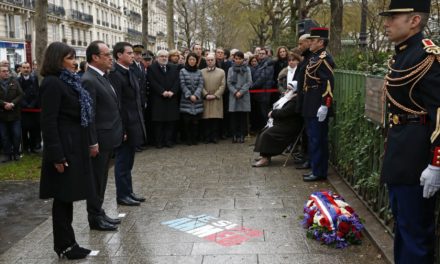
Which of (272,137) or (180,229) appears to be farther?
(272,137)

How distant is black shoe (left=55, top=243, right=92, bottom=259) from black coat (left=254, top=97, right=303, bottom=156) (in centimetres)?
465

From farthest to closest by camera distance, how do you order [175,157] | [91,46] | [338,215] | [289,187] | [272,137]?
1. [175,157]
2. [272,137]
3. [289,187]
4. [91,46]
5. [338,215]

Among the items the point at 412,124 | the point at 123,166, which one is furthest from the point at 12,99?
the point at 412,124

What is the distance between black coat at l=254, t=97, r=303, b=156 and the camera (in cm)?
902

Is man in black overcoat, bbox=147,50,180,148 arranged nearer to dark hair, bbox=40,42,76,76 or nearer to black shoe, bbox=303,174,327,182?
black shoe, bbox=303,174,327,182

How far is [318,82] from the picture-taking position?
761cm

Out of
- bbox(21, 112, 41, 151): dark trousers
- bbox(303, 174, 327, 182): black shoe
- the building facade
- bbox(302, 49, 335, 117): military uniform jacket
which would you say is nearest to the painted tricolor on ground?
bbox(303, 174, 327, 182): black shoe

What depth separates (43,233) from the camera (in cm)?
588

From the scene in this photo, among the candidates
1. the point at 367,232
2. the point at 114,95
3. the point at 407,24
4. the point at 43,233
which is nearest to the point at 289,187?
the point at 367,232

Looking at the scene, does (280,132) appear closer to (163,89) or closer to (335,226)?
(163,89)

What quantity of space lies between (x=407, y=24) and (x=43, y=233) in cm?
446

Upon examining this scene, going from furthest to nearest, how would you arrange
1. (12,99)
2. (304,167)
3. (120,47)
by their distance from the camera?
(12,99), (304,167), (120,47)

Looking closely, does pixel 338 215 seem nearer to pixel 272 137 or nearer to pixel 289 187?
pixel 289 187

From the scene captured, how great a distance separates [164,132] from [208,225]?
238 inches
